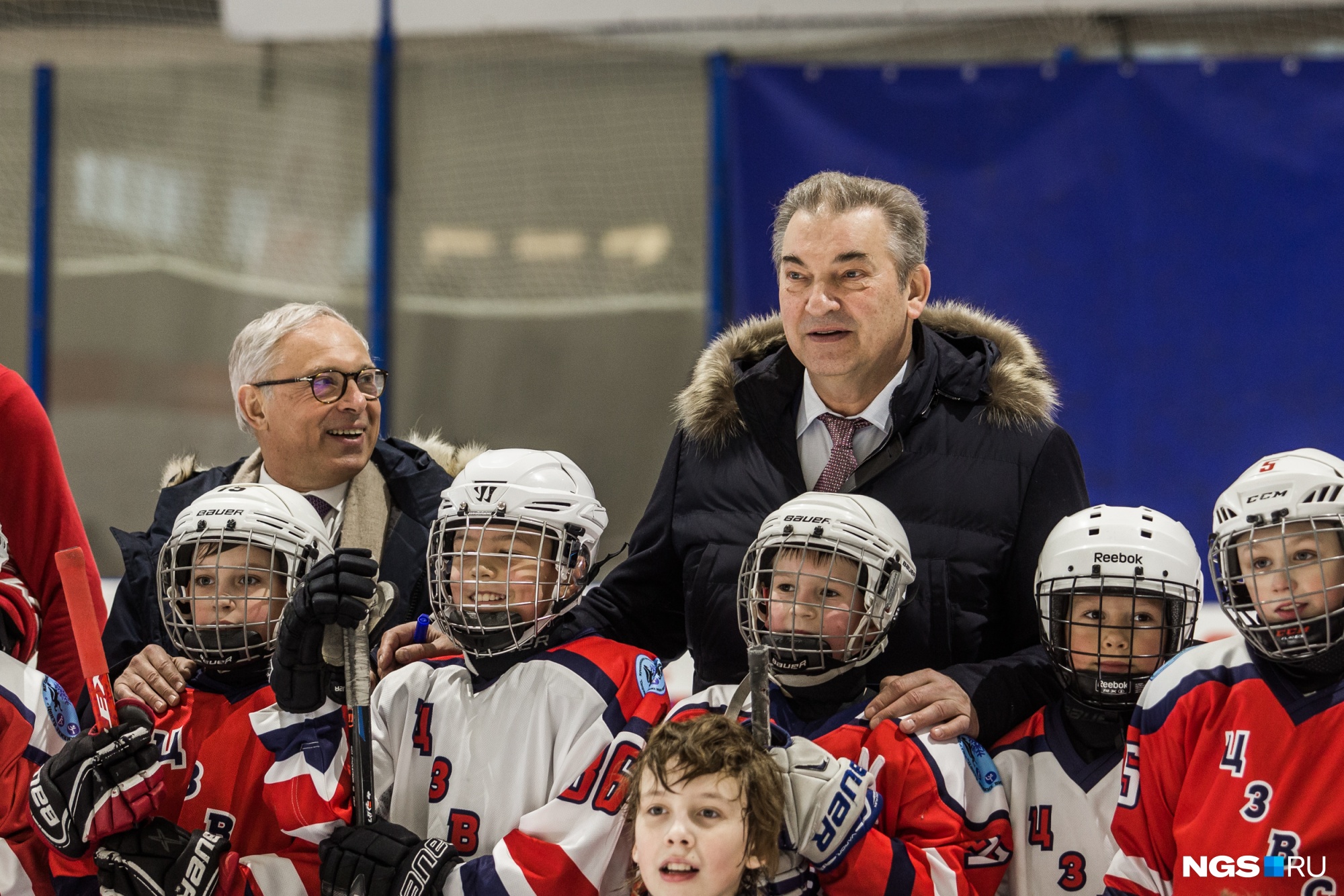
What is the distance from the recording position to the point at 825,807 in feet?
6.04

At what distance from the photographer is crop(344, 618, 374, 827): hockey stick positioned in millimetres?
2031

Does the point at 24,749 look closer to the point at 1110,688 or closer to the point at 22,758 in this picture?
the point at 22,758

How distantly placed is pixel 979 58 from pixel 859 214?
3.17 meters

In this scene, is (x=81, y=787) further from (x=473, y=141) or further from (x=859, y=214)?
(x=473, y=141)

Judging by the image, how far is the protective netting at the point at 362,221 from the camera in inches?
211

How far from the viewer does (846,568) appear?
6.81 ft

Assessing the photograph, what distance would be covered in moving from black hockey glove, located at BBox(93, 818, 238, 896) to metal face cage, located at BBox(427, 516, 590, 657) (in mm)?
484

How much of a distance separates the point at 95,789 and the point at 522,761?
62 cm

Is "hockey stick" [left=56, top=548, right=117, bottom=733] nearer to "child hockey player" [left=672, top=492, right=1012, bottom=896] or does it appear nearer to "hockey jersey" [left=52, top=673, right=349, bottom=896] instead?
"hockey jersey" [left=52, top=673, right=349, bottom=896]

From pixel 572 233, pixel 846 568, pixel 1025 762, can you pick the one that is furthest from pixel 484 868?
pixel 572 233

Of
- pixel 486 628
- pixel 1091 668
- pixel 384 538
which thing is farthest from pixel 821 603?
pixel 384 538

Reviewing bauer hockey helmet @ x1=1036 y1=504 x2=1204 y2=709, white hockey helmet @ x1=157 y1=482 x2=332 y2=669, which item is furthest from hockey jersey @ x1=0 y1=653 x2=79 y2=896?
bauer hockey helmet @ x1=1036 y1=504 x2=1204 y2=709

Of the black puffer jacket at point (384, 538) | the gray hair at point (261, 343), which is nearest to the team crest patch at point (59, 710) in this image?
the black puffer jacket at point (384, 538)

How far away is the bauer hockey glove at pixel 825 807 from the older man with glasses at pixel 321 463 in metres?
1.03
